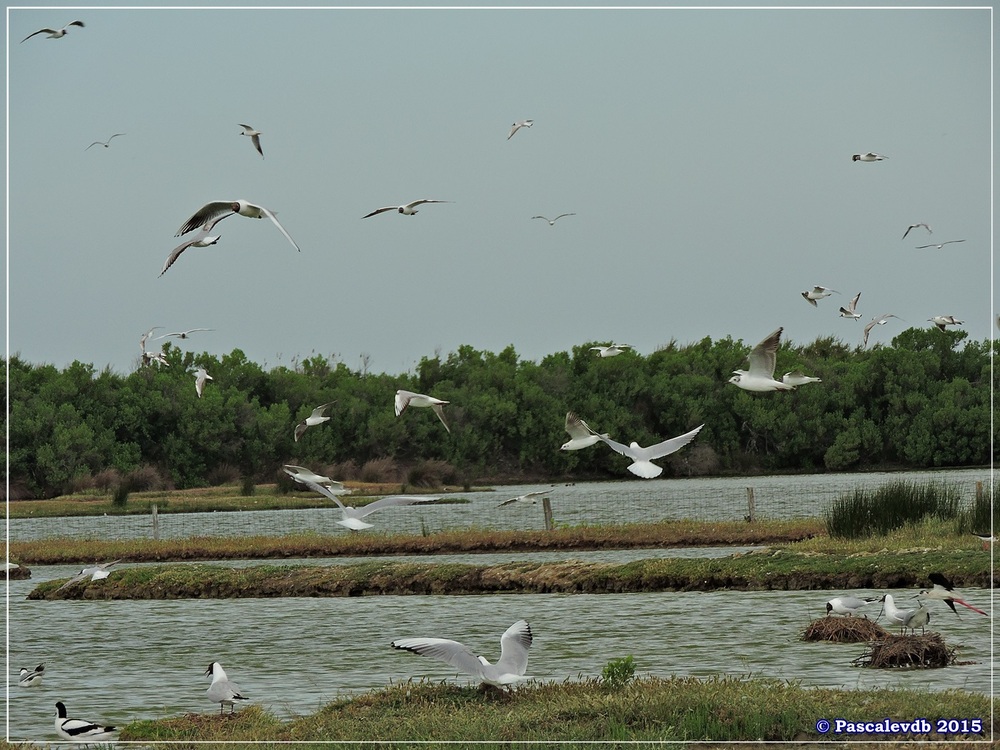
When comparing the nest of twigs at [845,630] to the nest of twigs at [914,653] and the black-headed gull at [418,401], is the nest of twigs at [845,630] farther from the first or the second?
the black-headed gull at [418,401]

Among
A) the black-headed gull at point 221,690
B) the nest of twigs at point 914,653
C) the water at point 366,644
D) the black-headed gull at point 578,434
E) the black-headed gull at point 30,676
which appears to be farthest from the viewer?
the black-headed gull at point 578,434

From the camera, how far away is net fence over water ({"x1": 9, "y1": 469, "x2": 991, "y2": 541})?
36.7 meters

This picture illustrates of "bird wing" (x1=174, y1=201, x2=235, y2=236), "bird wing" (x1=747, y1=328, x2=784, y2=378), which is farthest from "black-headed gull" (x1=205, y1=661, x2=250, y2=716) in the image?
"bird wing" (x1=747, y1=328, x2=784, y2=378)

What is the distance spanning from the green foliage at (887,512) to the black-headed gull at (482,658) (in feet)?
48.5

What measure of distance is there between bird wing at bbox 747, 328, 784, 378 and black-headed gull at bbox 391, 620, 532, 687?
16.5 feet

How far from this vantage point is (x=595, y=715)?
9.53m

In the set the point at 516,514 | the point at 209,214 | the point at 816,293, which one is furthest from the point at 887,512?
the point at 516,514

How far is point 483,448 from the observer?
2254 inches

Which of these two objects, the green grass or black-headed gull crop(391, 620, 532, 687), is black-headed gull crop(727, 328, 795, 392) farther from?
black-headed gull crop(391, 620, 532, 687)

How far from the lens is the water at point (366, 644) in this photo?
1292cm

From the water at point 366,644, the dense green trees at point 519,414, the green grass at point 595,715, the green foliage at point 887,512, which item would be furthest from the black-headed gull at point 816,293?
the dense green trees at point 519,414

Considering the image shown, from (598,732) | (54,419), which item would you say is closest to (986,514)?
(598,732)

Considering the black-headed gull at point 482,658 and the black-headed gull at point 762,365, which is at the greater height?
the black-headed gull at point 762,365

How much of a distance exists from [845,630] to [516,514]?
28587 millimetres
